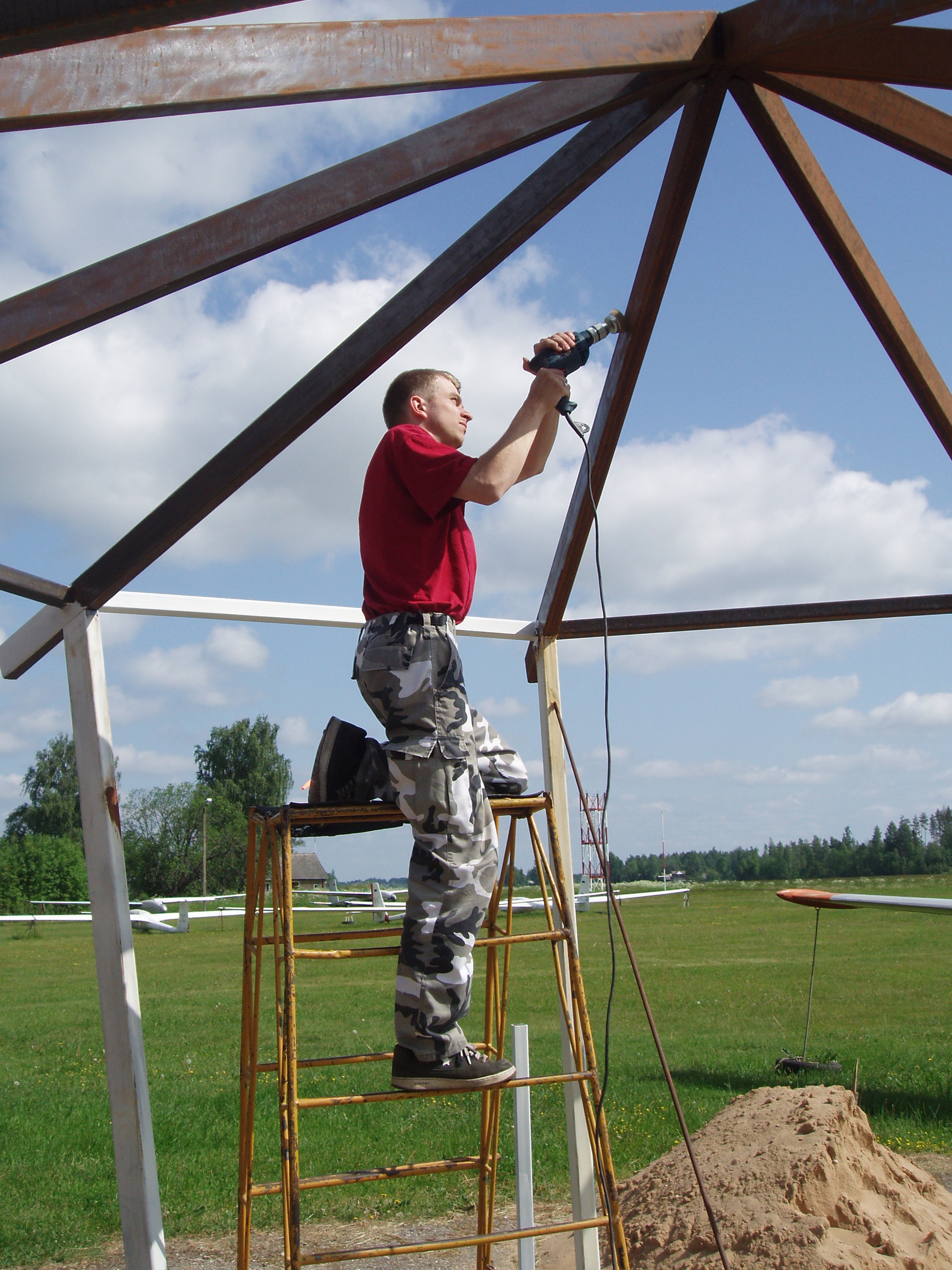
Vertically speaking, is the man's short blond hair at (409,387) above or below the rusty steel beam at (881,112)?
below

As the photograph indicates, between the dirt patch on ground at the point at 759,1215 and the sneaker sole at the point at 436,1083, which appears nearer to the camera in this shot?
the sneaker sole at the point at 436,1083

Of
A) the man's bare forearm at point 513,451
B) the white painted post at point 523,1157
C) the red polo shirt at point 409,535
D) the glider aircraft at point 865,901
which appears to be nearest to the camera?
the man's bare forearm at point 513,451

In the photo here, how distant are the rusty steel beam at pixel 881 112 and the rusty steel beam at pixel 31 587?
2756 millimetres

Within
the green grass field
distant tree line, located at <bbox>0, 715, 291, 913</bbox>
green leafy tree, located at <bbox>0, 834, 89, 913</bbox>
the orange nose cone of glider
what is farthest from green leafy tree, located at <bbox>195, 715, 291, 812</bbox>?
the orange nose cone of glider

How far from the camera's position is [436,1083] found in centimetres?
263

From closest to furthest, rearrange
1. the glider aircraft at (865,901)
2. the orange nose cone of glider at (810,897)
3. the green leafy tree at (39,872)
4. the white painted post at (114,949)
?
1. the white painted post at (114,949)
2. the glider aircraft at (865,901)
3. the orange nose cone of glider at (810,897)
4. the green leafy tree at (39,872)

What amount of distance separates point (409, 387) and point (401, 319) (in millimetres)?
211

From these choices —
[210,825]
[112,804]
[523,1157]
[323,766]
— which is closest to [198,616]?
[112,804]

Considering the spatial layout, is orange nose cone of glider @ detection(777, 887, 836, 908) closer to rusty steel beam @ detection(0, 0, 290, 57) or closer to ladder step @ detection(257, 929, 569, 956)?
ladder step @ detection(257, 929, 569, 956)

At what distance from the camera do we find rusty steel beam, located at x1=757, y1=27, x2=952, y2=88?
2350 millimetres

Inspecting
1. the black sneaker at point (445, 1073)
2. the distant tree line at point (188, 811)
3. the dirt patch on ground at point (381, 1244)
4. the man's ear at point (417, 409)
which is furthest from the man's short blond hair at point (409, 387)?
the distant tree line at point (188, 811)

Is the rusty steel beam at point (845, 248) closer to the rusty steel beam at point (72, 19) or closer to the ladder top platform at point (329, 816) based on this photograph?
the rusty steel beam at point (72, 19)

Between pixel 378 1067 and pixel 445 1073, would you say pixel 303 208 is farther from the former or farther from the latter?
pixel 378 1067

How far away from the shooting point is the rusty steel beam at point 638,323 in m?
2.93
